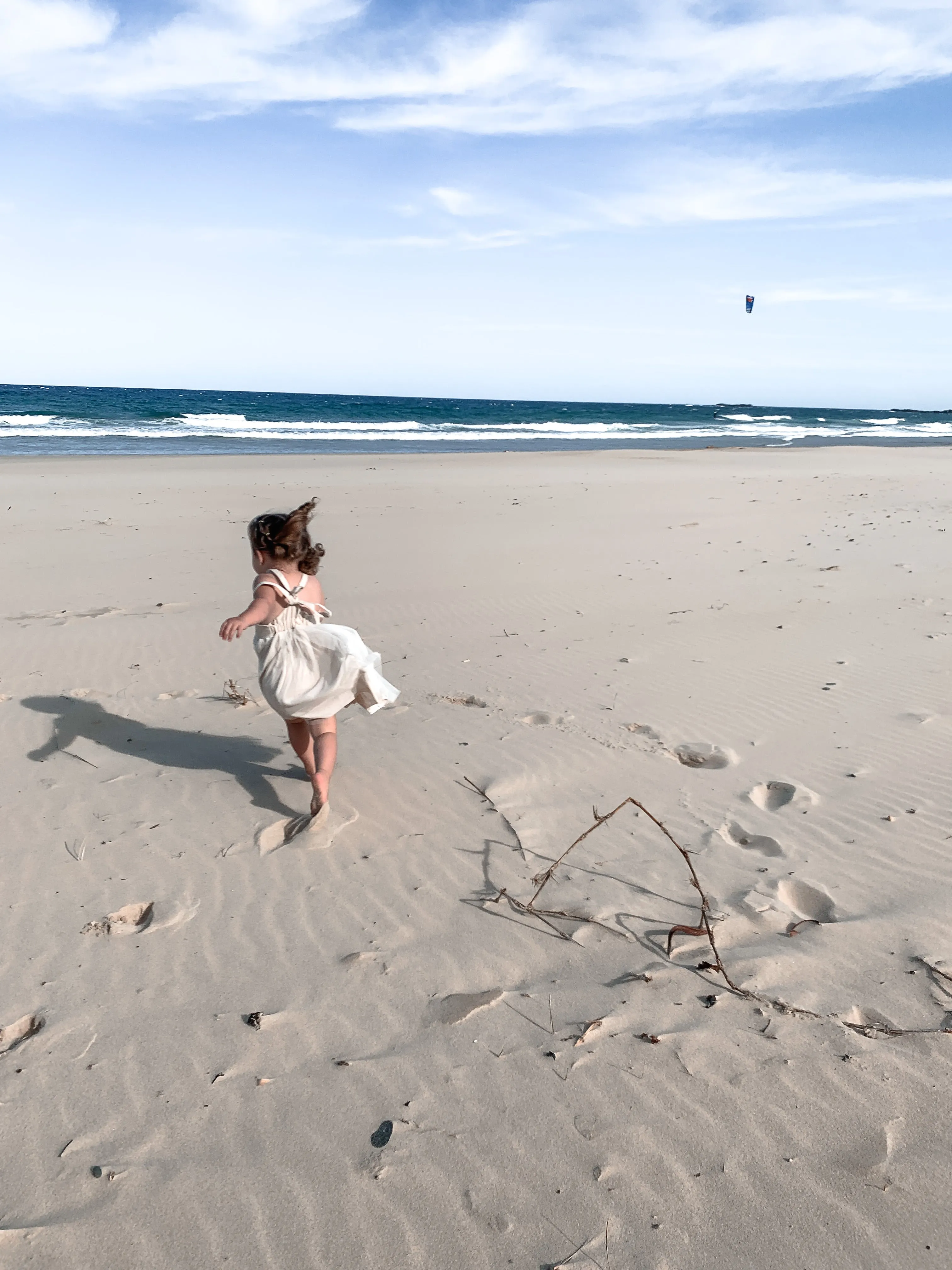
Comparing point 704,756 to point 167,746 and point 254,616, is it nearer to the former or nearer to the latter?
point 254,616

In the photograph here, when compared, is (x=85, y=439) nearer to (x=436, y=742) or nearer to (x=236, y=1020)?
(x=436, y=742)

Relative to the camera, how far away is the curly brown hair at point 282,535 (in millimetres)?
3650

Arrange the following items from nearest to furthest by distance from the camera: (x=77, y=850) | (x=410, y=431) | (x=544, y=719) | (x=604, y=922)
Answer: (x=604, y=922) → (x=77, y=850) → (x=544, y=719) → (x=410, y=431)

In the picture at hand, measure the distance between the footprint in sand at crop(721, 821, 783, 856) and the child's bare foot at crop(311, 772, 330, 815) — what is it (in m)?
1.70

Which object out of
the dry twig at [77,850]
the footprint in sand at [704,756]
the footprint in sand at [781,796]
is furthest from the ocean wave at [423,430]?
the footprint in sand at [781,796]

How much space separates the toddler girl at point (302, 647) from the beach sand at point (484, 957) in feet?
1.49

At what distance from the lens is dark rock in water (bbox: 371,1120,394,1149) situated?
2.10 m

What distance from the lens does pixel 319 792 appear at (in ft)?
→ 12.4

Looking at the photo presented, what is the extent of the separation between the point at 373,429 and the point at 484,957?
37.5 meters

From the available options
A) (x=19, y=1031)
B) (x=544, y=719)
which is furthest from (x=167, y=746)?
(x=19, y=1031)

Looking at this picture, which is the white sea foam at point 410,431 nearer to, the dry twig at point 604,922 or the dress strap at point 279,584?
the dress strap at point 279,584

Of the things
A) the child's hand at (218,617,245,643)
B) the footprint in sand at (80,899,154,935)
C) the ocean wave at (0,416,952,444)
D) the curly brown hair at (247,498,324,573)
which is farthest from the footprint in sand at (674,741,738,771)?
the ocean wave at (0,416,952,444)

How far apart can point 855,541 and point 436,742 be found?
7515 mm

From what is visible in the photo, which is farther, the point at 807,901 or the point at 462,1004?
the point at 807,901
